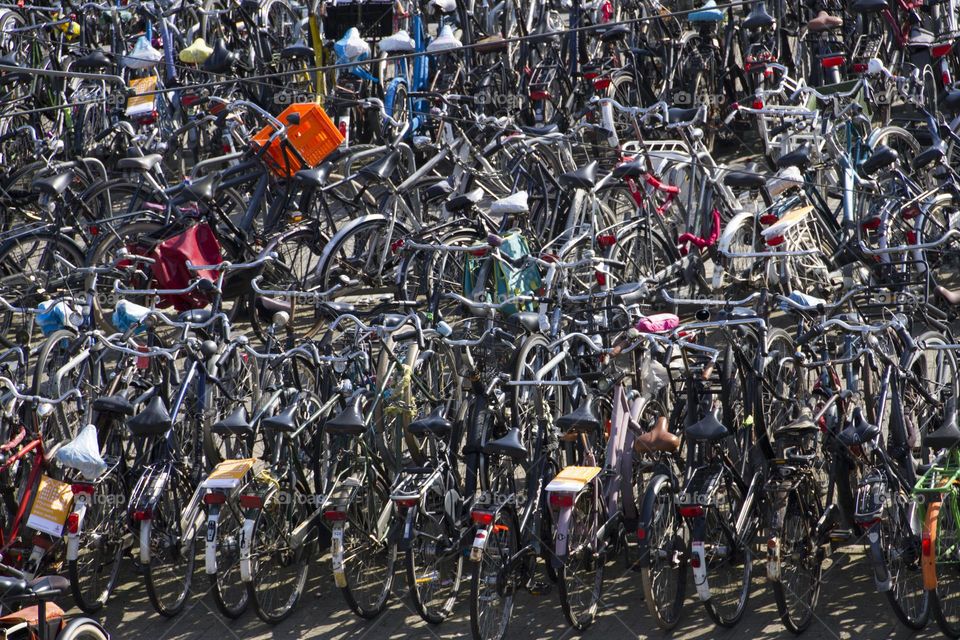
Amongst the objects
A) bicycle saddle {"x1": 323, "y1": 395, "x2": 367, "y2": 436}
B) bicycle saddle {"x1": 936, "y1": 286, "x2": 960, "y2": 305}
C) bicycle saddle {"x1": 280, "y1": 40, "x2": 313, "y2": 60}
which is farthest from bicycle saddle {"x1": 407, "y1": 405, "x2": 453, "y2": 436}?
bicycle saddle {"x1": 280, "y1": 40, "x2": 313, "y2": 60}

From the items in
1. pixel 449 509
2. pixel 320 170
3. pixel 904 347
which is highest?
pixel 320 170

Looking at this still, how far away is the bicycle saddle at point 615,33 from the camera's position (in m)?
13.9

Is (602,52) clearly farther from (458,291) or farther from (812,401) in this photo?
(812,401)

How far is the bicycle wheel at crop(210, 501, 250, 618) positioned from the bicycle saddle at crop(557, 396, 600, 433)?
175 cm

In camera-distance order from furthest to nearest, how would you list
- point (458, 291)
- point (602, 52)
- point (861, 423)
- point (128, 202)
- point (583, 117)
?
point (602, 52), point (583, 117), point (128, 202), point (458, 291), point (861, 423)

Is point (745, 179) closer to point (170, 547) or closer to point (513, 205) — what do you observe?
point (513, 205)

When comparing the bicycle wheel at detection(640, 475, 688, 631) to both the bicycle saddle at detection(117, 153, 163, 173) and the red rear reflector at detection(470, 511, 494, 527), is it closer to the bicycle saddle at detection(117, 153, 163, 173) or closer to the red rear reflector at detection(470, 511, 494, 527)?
the red rear reflector at detection(470, 511, 494, 527)

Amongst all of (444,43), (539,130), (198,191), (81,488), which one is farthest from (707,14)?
(81,488)

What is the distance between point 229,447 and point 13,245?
347cm

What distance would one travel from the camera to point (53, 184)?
447 inches

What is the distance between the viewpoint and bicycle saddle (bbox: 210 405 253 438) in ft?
27.4

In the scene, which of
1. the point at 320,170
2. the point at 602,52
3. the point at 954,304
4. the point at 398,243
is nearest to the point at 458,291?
the point at 398,243

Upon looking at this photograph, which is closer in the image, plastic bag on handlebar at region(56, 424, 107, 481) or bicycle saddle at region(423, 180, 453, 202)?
plastic bag on handlebar at region(56, 424, 107, 481)

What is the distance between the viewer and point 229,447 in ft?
29.5
